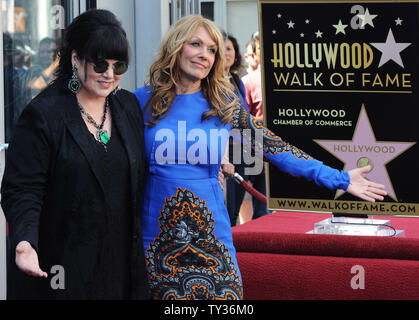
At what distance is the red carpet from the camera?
330cm

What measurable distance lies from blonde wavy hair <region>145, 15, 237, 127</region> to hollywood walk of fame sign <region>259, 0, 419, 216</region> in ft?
2.32

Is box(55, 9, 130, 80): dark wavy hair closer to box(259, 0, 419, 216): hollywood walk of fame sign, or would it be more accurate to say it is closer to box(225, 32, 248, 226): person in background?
box(259, 0, 419, 216): hollywood walk of fame sign

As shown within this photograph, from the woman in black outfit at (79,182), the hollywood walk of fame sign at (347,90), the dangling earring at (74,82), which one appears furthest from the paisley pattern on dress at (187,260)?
the hollywood walk of fame sign at (347,90)

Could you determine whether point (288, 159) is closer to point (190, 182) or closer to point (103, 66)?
point (190, 182)

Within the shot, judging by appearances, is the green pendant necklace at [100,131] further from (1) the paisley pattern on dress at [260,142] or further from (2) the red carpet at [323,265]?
(2) the red carpet at [323,265]

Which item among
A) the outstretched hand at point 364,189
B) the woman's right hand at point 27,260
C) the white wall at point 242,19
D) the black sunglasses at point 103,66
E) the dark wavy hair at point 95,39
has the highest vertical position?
the white wall at point 242,19

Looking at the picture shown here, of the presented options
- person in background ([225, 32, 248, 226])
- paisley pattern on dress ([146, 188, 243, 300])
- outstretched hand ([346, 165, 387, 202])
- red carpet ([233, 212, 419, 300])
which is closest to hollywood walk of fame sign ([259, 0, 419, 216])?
red carpet ([233, 212, 419, 300])

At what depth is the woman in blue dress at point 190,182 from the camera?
2893 mm

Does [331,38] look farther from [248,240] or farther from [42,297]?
[42,297]

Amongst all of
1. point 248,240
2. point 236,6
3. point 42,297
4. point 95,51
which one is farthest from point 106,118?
point 236,6

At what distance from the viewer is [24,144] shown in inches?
95.5

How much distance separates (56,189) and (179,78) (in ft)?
2.60

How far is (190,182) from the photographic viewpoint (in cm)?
290
